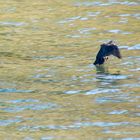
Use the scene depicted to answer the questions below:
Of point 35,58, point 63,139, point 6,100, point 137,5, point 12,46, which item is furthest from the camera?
point 137,5

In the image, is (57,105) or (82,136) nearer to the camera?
(82,136)

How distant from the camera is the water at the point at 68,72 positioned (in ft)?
36.4

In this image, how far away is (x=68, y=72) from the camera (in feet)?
46.7

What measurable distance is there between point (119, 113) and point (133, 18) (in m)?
7.63

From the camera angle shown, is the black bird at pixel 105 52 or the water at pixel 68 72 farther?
the black bird at pixel 105 52

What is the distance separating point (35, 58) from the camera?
15.5 metres

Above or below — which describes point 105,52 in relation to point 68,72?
above

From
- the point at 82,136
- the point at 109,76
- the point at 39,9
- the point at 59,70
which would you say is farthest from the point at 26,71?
the point at 39,9

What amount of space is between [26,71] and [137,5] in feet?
21.9

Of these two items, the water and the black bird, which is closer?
the water

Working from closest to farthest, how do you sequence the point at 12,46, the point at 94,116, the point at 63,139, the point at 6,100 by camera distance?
the point at 63,139 < the point at 94,116 < the point at 6,100 < the point at 12,46

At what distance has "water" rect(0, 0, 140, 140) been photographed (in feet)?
36.4

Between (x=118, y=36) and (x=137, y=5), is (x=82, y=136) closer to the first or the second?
(x=118, y=36)

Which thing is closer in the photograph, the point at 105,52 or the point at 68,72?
the point at 68,72
